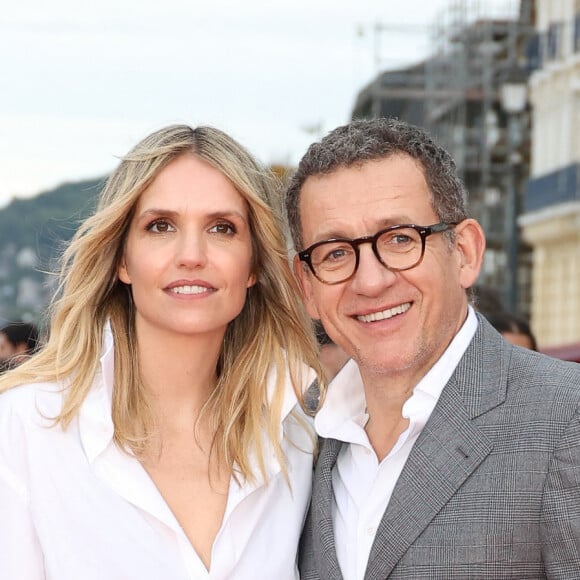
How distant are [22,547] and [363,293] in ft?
4.55

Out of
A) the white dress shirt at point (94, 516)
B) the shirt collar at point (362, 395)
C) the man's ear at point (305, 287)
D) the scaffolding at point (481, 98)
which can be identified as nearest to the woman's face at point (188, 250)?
the man's ear at point (305, 287)

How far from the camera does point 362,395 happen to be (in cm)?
424

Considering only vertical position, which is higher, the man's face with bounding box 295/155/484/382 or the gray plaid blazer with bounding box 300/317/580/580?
the man's face with bounding box 295/155/484/382

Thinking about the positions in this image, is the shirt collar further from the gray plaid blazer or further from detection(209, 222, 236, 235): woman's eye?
detection(209, 222, 236, 235): woman's eye

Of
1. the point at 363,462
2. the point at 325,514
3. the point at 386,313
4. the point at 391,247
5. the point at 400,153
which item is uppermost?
the point at 400,153

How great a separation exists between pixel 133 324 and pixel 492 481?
1756mm

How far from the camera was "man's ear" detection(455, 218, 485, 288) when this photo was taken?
3.93m

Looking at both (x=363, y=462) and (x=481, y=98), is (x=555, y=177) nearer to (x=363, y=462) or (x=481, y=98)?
(x=481, y=98)

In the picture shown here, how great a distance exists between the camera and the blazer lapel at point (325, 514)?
378 cm

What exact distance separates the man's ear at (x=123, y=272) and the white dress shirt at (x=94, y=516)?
415 millimetres

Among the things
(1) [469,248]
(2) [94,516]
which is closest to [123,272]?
(2) [94,516]

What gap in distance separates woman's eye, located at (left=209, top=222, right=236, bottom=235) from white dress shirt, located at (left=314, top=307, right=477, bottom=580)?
728mm

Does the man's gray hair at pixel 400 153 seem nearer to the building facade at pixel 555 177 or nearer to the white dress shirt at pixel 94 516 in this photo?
the white dress shirt at pixel 94 516

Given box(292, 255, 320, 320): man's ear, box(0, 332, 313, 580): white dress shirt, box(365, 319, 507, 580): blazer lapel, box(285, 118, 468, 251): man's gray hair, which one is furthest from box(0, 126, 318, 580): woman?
box(365, 319, 507, 580): blazer lapel
